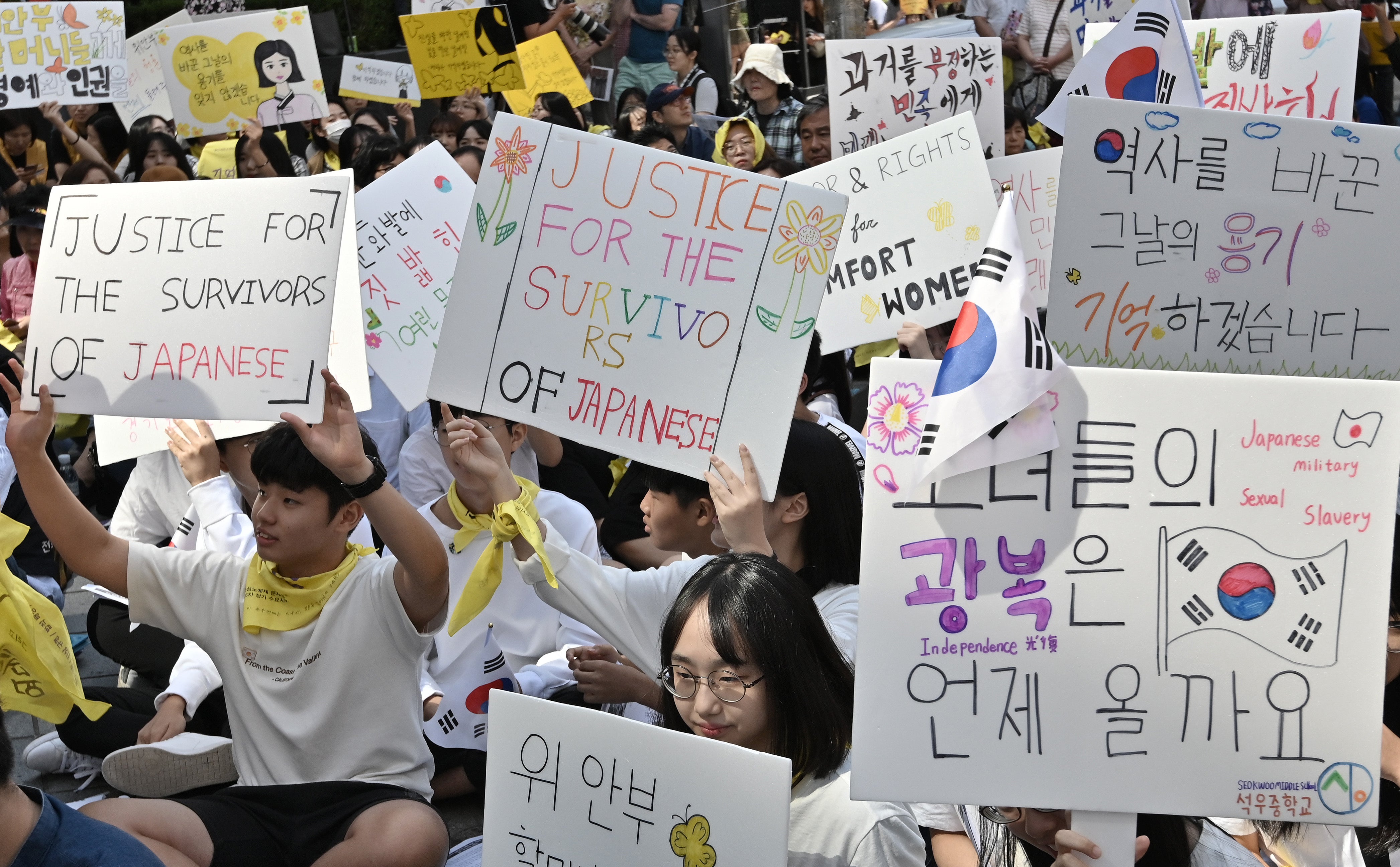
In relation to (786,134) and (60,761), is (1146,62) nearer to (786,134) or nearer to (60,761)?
(60,761)

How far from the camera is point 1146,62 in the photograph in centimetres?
493

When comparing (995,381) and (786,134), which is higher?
(995,381)

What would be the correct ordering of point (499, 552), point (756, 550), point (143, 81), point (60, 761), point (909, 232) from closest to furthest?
point (756, 550), point (499, 552), point (60, 761), point (909, 232), point (143, 81)

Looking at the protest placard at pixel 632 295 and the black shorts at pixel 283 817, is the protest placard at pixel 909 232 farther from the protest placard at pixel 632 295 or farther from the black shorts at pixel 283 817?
the black shorts at pixel 283 817

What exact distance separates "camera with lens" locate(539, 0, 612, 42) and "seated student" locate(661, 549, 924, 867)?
10.3 meters

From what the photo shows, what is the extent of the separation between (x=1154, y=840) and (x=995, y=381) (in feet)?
2.96

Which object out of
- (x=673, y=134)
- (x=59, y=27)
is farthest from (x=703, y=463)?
(x=59, y=27)

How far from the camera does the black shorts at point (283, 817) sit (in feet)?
10.3

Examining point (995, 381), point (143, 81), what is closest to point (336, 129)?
point (143, 81)

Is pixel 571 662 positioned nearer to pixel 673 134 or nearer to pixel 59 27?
pixel 673 134

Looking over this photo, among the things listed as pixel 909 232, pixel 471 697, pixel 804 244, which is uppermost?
pixel 804 244

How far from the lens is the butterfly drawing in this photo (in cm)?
215

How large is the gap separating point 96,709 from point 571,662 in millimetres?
1118

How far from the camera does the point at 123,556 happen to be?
3299 mm
